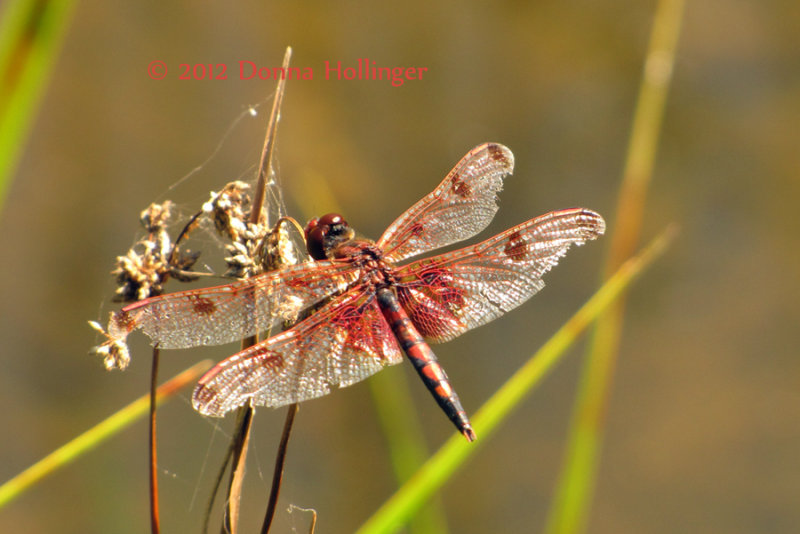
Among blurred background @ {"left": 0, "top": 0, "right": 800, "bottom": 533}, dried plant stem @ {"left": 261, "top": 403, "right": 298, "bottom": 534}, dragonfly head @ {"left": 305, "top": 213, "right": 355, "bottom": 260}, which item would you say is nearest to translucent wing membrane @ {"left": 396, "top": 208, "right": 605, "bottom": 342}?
dragonfly head @ {"left": 305, "top": 213, "right": 355, "bottom": 260}

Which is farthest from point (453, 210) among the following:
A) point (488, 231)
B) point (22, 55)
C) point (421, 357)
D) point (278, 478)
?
point (488, 231)

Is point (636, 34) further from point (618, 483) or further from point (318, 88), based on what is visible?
point (618, 483)

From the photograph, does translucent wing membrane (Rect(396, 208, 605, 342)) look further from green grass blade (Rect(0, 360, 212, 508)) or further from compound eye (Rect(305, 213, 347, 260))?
green grass blade (Rect(0, 360, 212, 508))

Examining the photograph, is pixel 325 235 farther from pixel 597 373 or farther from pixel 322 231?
pixel 597 373

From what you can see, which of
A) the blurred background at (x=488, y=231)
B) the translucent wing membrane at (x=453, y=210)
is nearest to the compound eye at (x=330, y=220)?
the translucent wing membrane at (x=453, y=210)

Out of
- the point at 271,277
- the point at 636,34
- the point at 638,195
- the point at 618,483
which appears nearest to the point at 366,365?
the point at 271,277

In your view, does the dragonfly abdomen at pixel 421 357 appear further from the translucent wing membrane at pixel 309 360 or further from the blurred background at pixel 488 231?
the blurred background at pixel 488 231
